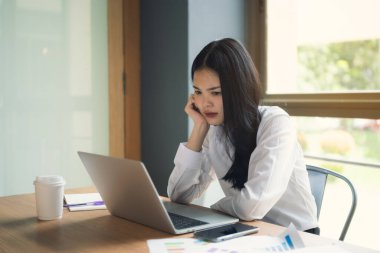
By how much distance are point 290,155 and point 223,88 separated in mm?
327

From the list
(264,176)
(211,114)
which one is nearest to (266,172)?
(264,176)

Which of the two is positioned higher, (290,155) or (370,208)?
(290,155)

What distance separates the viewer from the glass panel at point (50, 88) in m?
2.68

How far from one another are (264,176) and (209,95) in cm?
40

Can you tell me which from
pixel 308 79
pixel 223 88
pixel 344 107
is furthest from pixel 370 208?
pixel 223 88

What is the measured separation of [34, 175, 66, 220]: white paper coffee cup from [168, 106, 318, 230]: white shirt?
1.51ft

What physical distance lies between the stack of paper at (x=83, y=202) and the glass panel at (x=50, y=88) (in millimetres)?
1042

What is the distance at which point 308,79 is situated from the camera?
2.73 m

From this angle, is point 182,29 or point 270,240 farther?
point 182,29

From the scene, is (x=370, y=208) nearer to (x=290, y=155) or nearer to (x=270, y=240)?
(x=290, y=155)

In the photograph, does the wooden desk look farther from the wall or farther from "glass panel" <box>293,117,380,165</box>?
the wall

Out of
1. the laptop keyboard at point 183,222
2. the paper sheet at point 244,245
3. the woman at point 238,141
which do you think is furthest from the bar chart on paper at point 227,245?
the woman at point 238,141

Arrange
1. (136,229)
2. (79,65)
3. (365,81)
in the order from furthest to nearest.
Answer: (79,65) → (365,81) → (136,229)

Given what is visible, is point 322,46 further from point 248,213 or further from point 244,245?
point 244,245
